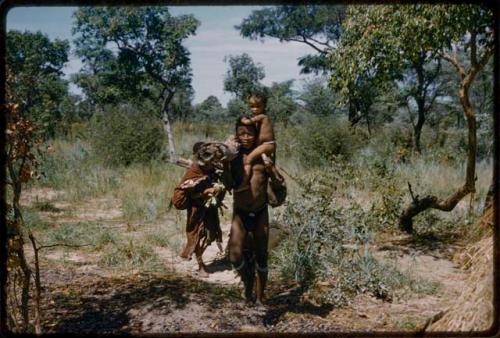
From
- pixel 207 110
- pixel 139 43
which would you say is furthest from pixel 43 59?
pixel 207 110

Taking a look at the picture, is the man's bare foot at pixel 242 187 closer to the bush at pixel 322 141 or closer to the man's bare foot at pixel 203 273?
the man's bare foot at pixel 203 273

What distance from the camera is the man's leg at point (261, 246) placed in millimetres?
3979

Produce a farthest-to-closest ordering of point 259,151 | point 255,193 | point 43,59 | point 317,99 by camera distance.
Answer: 1. point 317,99
2. point 43,59
3. point 255,193
4. point 259,151

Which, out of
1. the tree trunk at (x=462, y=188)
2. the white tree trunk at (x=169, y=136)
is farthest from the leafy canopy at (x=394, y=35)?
the white tree trunk at (x=169, y=136)

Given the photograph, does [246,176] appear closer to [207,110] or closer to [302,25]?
[302,25]

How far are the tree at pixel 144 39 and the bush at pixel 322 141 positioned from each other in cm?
353

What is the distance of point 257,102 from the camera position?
3.72 m

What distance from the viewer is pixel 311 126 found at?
41.5ft

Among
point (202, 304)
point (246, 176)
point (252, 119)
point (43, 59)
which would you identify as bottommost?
point (202, 304)

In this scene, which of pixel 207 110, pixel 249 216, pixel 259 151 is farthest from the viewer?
pixel 207 110

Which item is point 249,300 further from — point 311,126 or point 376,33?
point 311,126

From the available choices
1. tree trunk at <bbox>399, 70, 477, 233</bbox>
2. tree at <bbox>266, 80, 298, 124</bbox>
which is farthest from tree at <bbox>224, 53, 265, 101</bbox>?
tree trunk at <bbox>399, 70, 477, 233</bbox>

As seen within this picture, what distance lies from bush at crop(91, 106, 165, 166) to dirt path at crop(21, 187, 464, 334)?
6.79 m

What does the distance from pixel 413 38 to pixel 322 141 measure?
23.8 feet
